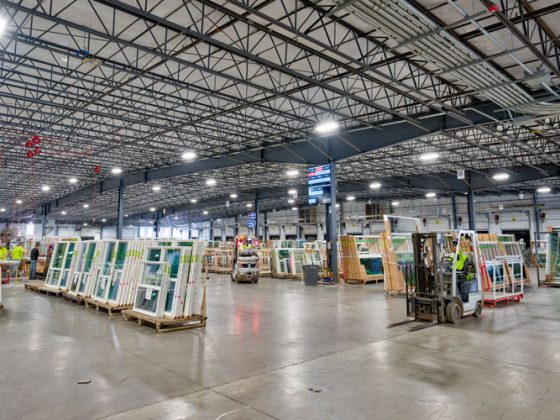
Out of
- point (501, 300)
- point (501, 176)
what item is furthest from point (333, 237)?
point (501, 176)

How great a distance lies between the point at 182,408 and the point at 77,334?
4.86 m

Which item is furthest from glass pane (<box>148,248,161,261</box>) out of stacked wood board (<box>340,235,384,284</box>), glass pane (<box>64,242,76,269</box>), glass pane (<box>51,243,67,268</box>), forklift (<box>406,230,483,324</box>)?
stacked wood board (<box>340,235,384,284</box>)

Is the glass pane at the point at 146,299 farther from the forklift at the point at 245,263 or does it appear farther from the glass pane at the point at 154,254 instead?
the forklift at the point at 245,263

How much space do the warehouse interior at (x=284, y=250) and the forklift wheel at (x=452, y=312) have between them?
0.08 meters

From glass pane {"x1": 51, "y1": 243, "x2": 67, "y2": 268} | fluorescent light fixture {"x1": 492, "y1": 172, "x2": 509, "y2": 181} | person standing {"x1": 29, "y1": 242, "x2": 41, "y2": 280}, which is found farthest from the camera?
fluorescent light fixture {"x1": 492, "y1": 172, "x2": 509, "y2": 181}

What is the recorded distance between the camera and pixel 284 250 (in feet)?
74.6

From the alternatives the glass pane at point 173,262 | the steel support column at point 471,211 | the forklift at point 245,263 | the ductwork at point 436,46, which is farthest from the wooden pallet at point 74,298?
the steel support column at point 471,211

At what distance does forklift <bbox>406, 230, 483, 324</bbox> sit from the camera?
30.3 ft

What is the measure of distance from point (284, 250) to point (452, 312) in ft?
46.5

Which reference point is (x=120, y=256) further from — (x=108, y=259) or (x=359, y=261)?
(x=359, y=261)

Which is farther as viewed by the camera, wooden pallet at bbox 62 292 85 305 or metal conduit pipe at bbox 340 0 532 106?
wooden pallet at bbox 62 292 85 305

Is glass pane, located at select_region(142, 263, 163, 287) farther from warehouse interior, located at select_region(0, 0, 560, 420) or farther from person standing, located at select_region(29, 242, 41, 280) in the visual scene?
person standing, located at select_region(29, 242, 41, 280)

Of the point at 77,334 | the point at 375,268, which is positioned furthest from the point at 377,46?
the point at 375,268

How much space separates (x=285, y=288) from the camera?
56.9ft
